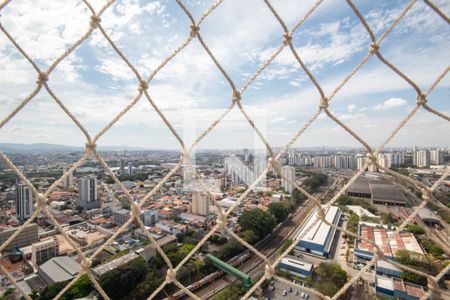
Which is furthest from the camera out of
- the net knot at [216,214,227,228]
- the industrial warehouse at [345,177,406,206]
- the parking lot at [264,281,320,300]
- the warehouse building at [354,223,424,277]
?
the industrial warehouse at [345,177,406,206]

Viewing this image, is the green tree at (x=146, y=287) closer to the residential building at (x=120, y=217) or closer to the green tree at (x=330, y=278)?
the green tree at (x=330, y=278)

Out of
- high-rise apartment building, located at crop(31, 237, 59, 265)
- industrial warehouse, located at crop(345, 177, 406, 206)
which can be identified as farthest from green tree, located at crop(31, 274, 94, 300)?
industrial warehouse, located at crop(345, 177, 406, 206)

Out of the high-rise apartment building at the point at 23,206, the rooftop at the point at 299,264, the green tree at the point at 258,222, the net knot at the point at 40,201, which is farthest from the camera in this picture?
the high-rise apartment building at the point at 23,206

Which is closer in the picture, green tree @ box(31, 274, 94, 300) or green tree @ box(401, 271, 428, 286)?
green tree @ box(31, 274, 94, 300)

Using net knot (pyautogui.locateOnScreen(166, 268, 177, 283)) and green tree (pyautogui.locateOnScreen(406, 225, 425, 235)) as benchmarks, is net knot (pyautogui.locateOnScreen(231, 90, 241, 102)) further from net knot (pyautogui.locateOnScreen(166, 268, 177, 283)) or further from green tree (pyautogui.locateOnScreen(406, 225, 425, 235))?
green tree (pyautogui.locateOnScreen(406, 225, 425, 235))

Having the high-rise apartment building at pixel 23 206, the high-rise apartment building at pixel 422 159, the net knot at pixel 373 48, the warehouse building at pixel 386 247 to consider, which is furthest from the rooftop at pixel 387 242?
the high-rise apartment building at pixel 422 159

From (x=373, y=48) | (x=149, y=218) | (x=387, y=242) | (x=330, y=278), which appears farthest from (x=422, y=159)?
(x=373, y=48)
